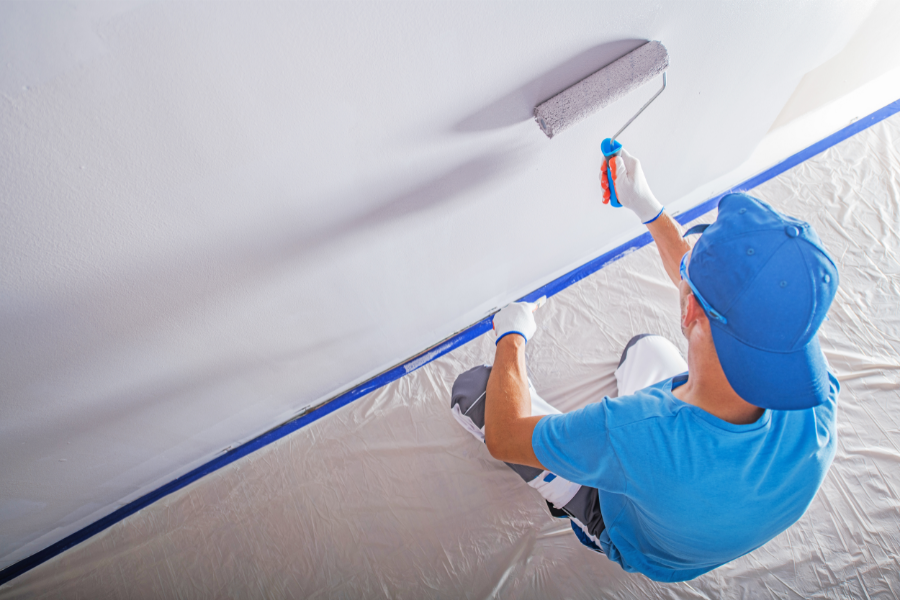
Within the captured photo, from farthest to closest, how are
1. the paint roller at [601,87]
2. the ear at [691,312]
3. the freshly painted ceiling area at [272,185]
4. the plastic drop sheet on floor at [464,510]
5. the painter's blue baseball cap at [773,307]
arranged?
the plastic drop sheet on floor at [464,510]
the paint roller at [601,87]
the ear at [691,312]
the painter's blue baseball cap at [773,307]
the freshly painted ceiling area at [272,185]

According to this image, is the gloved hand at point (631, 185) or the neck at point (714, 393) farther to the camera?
the gloved hand at point (631, 185)

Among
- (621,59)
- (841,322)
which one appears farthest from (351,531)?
(841,322)

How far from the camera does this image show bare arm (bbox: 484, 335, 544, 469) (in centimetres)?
87

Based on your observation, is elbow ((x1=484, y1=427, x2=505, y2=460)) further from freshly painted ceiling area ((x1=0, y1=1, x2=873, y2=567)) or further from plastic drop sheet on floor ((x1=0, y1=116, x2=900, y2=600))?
freshly painted ceiling area ((x1=0, y1=1, x2=873, y2=567))

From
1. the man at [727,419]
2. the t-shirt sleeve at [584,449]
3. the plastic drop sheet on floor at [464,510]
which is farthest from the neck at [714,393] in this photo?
the plastic drop sheet on floor at [464,510]

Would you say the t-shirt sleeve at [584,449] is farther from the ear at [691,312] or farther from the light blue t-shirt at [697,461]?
the ear at [691,312]

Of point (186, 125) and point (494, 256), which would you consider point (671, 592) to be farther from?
point (186, 125)

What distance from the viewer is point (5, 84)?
510 millimetres

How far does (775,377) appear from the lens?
0.70 m

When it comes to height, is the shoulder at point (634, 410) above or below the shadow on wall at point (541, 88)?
below

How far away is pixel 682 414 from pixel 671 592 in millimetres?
563

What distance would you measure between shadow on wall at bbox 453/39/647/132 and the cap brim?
578 millimetres

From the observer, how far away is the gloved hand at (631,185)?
1080 mm

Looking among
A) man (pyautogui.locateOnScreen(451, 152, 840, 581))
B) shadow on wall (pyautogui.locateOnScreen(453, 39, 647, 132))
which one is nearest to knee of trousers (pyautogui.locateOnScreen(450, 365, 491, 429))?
man (pyautogui.locateOnScreen(451, 152, 840, 581))
